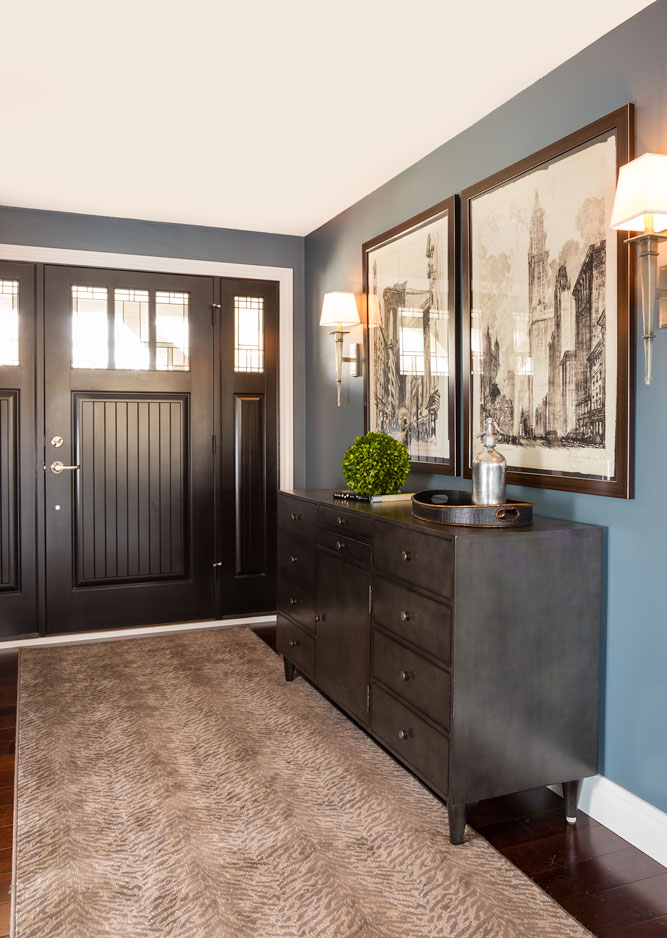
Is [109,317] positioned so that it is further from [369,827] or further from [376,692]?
[369,827]

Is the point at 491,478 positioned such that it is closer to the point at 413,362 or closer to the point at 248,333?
the point at 413,362

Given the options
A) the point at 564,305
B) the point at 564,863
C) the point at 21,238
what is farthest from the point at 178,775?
the point at 21,238

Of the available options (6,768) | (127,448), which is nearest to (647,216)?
(6,768)

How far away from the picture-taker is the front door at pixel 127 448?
4254 millimetres

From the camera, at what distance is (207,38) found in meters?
2.30

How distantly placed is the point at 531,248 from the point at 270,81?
3.63ft

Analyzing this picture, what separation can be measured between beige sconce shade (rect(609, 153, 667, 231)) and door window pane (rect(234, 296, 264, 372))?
2.93 meters

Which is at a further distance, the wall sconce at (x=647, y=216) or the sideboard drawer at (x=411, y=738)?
the sideboard drawer at (x=411, y=738)

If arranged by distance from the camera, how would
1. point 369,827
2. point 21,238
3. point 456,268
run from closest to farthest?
point 369,827 → point 456,268 → point 21,238

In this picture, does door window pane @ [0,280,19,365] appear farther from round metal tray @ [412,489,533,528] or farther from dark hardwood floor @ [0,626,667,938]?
round metal tray @ [412,489,533,528]

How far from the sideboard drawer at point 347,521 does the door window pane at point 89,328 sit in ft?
6.40

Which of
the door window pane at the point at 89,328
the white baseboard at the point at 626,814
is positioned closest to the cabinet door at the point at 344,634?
the white baseboard at the point at 626,814

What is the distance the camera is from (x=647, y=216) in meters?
1.98

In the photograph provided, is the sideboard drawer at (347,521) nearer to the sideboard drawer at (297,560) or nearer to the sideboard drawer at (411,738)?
the sideboard drawer at (297,560)
